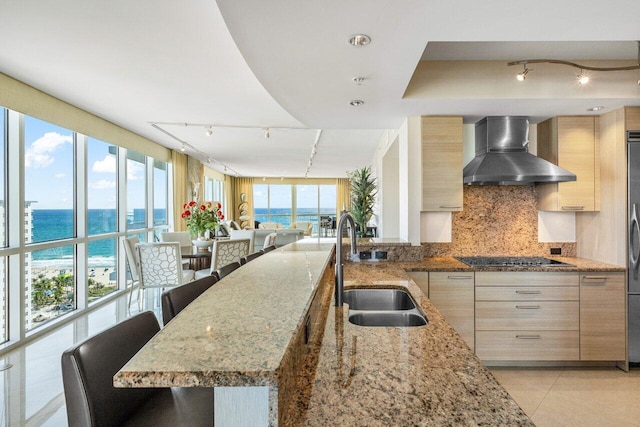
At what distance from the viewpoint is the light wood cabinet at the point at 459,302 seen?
2.88 meters

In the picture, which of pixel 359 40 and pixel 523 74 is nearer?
pixel 359 40

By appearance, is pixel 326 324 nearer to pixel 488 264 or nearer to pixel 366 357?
Answer: pixel 366 357

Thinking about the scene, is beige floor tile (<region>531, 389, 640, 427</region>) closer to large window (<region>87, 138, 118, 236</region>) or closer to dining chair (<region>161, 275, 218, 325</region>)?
dining chair (<region>161, 275, 218, 325</region>)

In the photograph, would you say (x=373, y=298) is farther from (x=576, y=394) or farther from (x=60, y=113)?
(x=60, y=113)

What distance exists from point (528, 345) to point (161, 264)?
146 inches

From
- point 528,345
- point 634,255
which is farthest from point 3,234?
point 634,255

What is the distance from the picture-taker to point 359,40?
186 cm

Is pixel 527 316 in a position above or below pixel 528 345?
above

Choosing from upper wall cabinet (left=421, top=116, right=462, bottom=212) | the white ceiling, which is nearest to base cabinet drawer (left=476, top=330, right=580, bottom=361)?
upper wall cabinet (left=421, top=116, right=462, bottom=212)

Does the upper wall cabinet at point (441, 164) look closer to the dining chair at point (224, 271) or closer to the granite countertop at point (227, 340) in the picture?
the dining chair at point (224, 271)

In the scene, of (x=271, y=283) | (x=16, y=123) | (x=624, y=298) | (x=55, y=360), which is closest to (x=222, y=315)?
(x=271, y=283)

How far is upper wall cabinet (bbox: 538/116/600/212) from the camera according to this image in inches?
123

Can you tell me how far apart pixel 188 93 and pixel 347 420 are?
3.59 m

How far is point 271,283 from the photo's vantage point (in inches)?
51.7
